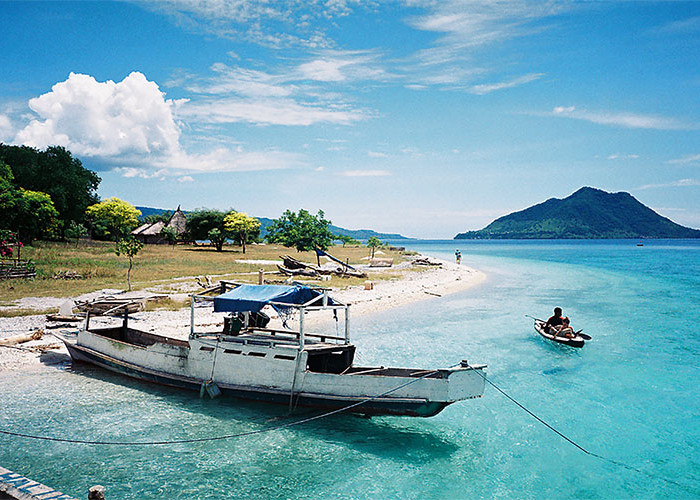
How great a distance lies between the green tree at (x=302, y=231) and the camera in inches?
1982

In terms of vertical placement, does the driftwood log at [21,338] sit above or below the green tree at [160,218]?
below

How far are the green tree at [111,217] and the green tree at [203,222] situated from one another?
11183mm

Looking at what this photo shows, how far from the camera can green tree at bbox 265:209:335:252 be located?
50.3 metres

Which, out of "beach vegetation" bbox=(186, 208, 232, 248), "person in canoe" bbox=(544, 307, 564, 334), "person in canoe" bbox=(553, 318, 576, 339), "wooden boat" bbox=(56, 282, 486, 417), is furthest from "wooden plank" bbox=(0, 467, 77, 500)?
"beach vegetation" bbox=(186, 208, 232, 248)

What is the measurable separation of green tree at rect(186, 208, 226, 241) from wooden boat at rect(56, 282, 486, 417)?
6793 centimetres

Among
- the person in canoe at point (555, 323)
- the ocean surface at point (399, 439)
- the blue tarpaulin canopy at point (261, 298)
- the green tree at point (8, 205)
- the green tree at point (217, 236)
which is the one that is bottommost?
the ocean surface at point (399, 439)

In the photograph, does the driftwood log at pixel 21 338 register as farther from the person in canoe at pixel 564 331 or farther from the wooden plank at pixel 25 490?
the person in canoe at pixel 564 331

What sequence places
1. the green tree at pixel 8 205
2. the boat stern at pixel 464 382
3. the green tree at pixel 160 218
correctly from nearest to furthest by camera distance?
the boat stern at pixel 464 382 → the green tree at pixel 8 205 → the green tree at pixel 160 218

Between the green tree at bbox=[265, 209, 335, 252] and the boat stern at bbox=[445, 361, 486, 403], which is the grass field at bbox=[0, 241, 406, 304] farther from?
the boat stern at bbox=[445, 361, 486, 403]

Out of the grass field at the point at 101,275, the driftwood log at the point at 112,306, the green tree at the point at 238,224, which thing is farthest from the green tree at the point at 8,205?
the green tree at the point at 238,224

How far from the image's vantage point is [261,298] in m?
13.5

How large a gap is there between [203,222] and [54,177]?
953 inches

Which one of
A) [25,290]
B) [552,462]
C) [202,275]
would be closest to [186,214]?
[202,275]

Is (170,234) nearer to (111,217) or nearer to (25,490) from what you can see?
(111,217)
